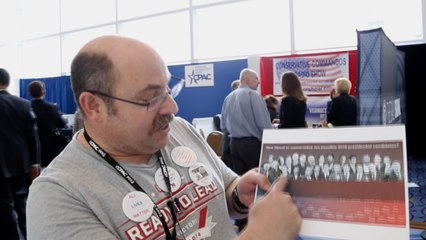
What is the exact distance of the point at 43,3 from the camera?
40.8ft

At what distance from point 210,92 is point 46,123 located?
5156mm

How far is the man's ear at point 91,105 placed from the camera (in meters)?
1.05

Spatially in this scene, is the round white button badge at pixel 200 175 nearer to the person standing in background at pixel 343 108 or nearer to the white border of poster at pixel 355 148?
the white border of poster at pixel 355 148

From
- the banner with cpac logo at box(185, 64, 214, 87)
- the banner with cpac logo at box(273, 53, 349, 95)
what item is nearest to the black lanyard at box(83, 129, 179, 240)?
the banner with cpac logo at box(273, 53, 349, 95)

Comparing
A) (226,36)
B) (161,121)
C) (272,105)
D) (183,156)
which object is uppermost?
(226,36)

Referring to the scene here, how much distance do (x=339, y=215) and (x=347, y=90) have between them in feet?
11.6

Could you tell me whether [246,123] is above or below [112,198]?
above

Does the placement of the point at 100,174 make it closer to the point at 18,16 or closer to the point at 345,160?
the point at 345,160

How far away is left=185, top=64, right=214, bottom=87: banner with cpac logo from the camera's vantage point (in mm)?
8828

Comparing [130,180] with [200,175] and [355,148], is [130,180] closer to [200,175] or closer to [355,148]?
[200,175]

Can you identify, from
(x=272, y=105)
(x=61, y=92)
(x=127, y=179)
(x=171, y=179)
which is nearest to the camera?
(x=127, y=179)

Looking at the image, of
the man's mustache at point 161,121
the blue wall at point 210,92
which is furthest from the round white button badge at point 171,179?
the blue wall at point 210,92

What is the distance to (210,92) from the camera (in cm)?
895

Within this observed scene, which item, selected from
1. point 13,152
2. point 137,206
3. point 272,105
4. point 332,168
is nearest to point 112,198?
point 137,206
